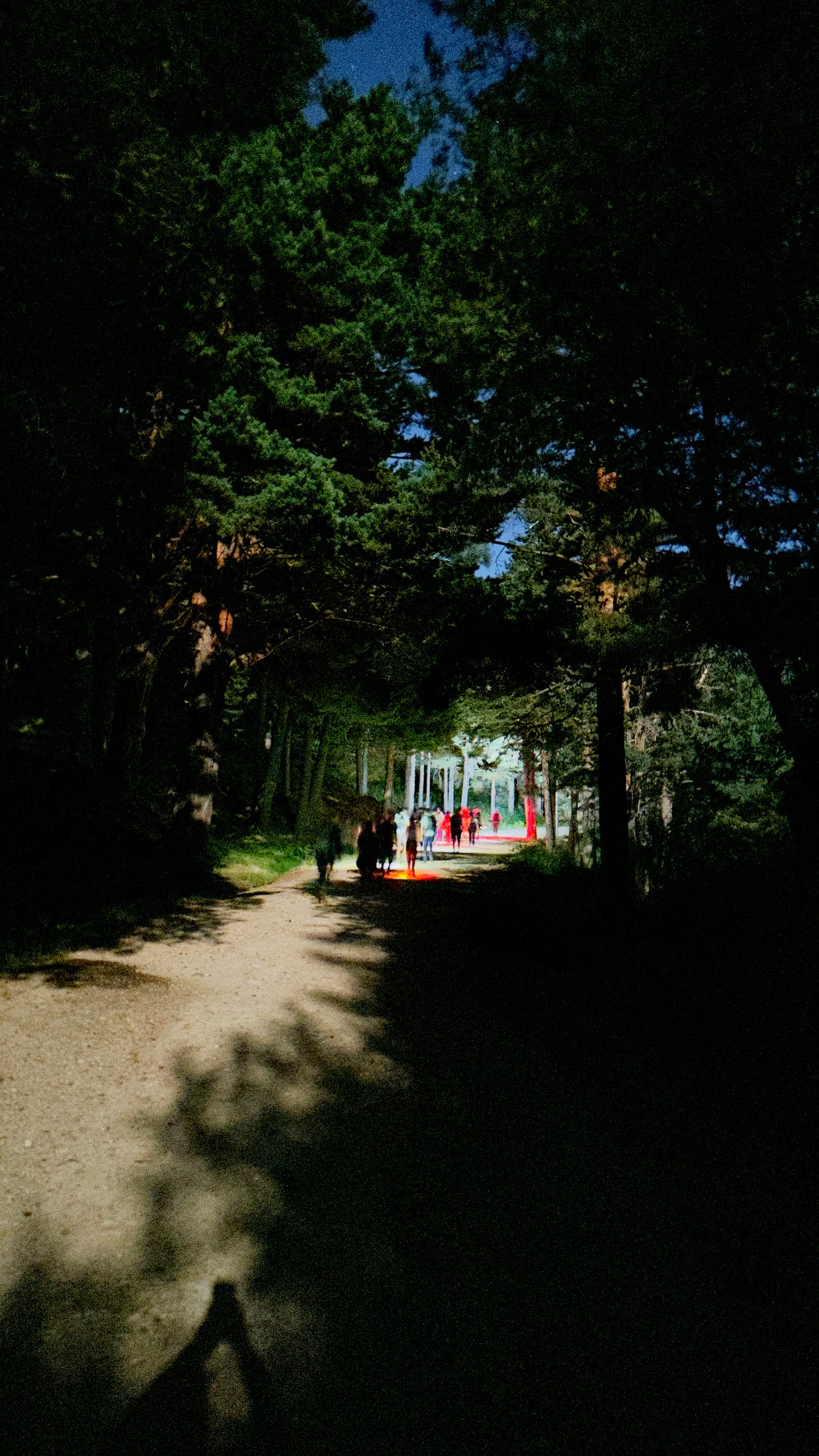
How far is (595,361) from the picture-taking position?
6.19 meters

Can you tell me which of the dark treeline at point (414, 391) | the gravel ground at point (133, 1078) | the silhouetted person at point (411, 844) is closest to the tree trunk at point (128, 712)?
the dark treeline at point (414, 391)

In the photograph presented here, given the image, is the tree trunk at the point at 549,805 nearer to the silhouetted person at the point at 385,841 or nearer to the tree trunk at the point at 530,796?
the tree trunk at the point at 530,796

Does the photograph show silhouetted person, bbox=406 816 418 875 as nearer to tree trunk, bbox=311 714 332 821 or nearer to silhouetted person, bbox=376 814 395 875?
silhouetted person, bbox=376 814 395 875

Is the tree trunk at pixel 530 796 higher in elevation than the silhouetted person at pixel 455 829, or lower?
higher

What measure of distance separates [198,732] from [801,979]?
11.3 meters

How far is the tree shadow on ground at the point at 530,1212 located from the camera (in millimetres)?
2402

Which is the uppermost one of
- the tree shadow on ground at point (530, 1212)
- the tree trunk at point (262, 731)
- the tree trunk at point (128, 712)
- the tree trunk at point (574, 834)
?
the tree trunk at point (262, 731)

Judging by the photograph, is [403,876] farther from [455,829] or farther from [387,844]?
[455,829]

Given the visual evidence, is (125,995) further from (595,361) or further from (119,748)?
(119,748)

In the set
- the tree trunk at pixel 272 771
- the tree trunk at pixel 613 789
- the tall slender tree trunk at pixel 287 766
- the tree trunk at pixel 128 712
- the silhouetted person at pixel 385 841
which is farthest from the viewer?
the tall slender tree trunk at pixel 287 766

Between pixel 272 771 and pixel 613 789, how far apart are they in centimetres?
1843

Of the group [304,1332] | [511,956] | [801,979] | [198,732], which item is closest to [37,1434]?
[304,1332]

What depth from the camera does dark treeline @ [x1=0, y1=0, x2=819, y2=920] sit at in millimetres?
5316

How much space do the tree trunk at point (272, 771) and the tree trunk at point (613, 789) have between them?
1756 centimetres
